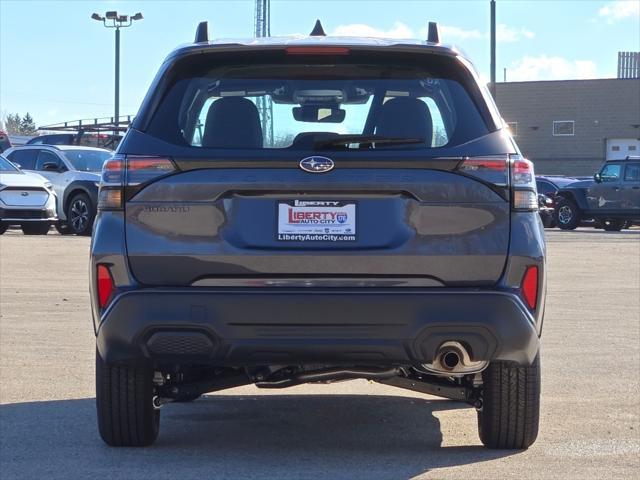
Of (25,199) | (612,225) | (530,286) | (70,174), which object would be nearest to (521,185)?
(530,286)

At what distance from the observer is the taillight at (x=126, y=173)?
5492 mm

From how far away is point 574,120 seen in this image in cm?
6175

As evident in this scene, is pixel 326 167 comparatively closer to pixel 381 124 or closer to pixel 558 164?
pixel 381 124

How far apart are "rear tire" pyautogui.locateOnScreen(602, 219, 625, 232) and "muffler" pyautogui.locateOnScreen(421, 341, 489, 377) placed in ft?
92.7

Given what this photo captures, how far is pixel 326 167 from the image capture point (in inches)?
213

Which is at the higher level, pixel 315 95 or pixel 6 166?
pixel 315 95

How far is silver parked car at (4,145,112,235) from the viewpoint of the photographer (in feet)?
79.0

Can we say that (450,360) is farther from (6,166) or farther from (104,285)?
(6,166)

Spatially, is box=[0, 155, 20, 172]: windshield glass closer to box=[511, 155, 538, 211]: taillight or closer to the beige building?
box=[511, 155, 538, 211]: taillight

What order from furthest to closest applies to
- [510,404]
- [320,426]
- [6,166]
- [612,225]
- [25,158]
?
[612,225]
[25,158]
[6,166]
[320,426]
[510,404]

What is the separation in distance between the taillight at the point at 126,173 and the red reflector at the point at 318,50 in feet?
2.42

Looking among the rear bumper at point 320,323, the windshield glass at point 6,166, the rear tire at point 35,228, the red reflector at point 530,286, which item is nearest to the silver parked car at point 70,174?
the rear tire at point 35,228

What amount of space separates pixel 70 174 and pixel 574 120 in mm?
41121

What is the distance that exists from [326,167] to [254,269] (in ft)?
1.72
